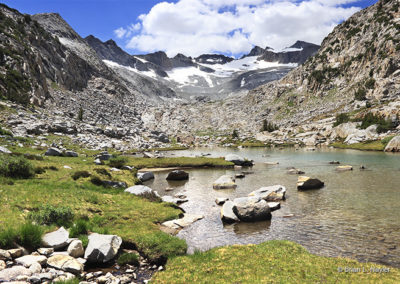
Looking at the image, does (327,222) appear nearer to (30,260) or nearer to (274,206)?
(274,206)

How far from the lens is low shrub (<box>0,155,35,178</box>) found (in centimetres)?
2398

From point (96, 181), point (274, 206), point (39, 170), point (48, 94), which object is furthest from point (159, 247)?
point (48, 94)

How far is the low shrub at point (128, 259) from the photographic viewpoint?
13.9m

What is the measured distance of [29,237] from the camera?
1267 centimetres

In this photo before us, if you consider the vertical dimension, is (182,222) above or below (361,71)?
below

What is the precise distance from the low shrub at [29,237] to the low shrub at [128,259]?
4202mm

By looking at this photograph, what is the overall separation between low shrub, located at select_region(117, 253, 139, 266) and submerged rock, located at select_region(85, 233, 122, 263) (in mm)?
487

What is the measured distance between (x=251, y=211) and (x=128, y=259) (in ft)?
41.8

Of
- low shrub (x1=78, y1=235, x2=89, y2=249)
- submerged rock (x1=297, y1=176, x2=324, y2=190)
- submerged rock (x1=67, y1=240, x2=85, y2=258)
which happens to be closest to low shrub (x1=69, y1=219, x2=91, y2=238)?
low shrub (x1=78, y1=235, x2=89, y2=249)

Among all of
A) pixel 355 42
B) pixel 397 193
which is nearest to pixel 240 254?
pixel 397 193

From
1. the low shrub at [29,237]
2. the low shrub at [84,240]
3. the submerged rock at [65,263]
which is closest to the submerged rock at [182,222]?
the low shrub at [84,240]

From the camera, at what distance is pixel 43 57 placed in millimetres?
153500

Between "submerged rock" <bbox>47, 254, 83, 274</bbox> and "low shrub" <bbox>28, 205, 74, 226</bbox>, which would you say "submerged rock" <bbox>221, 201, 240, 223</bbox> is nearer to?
"low shrub" <bbox>28, 205, 74, 226</bbox>

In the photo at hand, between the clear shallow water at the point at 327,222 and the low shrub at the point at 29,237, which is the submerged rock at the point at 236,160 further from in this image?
the low shrub at the point at 29,237
